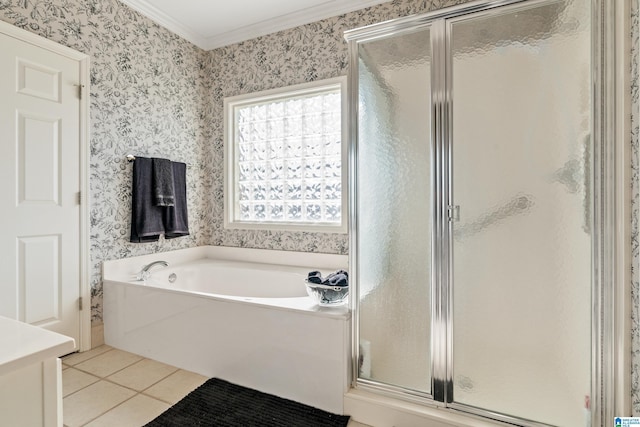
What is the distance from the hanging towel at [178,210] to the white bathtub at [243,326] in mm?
228

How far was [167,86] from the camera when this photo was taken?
2.89 metres

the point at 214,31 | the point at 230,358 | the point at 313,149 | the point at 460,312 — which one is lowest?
the point at 230,358

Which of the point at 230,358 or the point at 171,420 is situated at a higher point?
the point at 230,358

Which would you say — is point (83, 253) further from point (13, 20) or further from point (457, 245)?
point (457, 245)

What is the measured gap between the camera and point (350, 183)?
164 centimetres

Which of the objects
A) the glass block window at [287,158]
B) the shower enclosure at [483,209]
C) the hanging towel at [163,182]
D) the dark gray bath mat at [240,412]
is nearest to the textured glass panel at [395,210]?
the shower enclosure at [483,209]

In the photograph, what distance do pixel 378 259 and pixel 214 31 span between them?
9.13 feet

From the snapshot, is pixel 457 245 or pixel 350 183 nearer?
pixel 457 245

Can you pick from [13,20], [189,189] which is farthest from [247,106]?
[13,20]

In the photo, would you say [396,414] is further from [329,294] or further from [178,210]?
[178,210]

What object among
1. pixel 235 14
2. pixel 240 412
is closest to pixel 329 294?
pixel 240 412

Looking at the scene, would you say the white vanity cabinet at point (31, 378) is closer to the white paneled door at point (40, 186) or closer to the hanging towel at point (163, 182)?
the white paneled door at point (40, 186)

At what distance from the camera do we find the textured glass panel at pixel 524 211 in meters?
1.28

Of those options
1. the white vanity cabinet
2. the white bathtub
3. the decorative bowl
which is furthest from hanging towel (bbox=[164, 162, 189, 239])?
the white vanity cabinet
